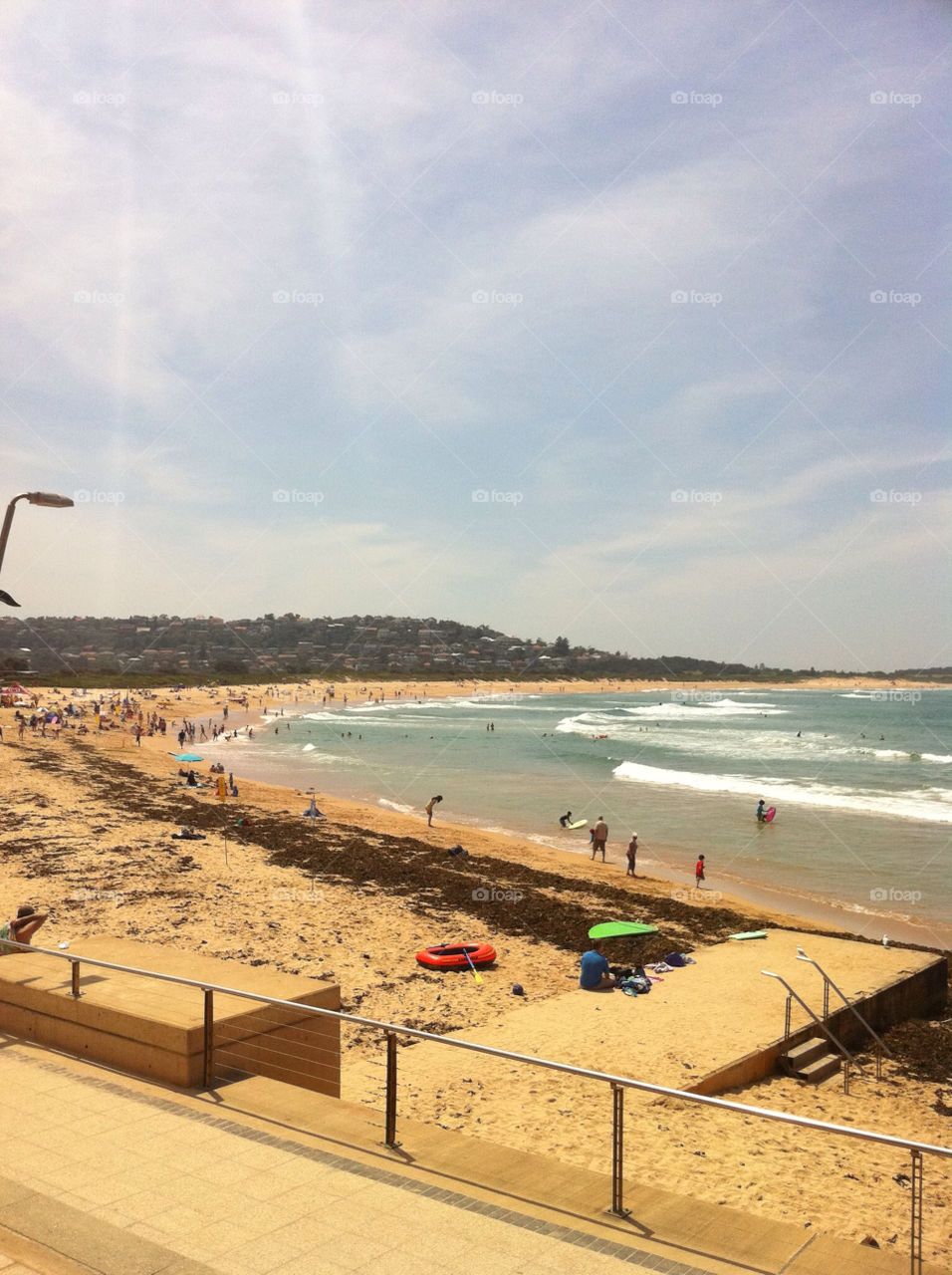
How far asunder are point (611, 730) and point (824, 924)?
56.1 meters

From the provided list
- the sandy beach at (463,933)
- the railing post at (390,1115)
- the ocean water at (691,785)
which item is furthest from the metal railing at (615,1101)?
the ocean water at (691,785)

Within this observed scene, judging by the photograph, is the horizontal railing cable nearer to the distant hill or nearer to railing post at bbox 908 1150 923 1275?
railing post at bbox 908 1150 923 1275

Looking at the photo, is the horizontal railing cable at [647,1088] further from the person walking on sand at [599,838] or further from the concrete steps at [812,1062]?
the person walking on sand at [599,838]

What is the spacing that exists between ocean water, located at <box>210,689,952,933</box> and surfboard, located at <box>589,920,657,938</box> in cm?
642

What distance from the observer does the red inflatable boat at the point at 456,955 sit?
43.8ft

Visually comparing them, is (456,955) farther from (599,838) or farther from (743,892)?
(599,838)

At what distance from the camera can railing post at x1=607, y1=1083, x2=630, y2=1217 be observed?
15.1 feet

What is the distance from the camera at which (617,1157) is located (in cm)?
472

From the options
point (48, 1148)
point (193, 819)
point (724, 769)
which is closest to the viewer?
point (48, 1148)

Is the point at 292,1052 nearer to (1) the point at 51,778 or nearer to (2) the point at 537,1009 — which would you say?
(2) the point at 537,1009

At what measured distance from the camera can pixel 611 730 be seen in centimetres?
7462

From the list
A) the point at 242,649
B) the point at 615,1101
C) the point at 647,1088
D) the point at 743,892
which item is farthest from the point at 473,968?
the point at 242,649

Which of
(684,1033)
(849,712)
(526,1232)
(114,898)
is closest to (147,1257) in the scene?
(526,1232)

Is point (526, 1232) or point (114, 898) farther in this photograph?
point (114, 898)
